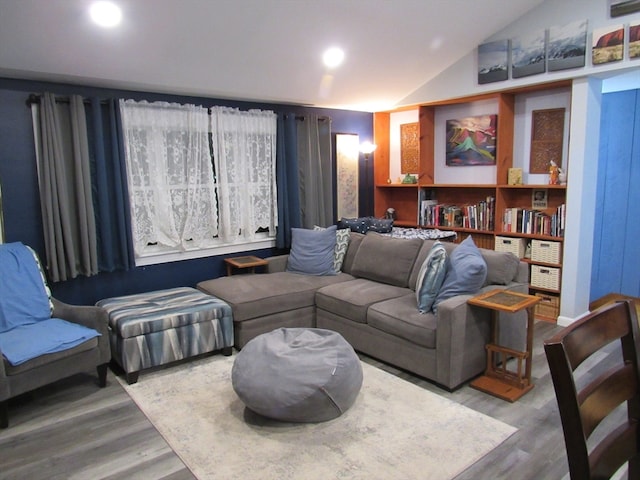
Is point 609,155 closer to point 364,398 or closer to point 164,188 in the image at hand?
point 364,398

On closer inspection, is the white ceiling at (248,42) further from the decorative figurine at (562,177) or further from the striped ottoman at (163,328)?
the striped ottoman at (163,328)

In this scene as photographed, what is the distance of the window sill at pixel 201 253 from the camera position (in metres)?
4.21

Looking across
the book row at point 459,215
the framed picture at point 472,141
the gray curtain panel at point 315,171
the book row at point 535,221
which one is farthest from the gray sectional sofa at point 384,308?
the framed picture at point 472,141

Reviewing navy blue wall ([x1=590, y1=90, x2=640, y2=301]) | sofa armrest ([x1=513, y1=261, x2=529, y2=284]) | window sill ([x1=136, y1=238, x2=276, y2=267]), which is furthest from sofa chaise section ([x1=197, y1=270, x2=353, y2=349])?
navy blue wall ([x1=590, y1=90, x2=640, y2=301])

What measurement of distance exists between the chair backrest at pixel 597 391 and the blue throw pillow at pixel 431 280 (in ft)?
6.45

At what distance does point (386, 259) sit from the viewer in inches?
161

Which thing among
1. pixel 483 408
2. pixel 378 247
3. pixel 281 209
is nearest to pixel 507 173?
pixel 378 247

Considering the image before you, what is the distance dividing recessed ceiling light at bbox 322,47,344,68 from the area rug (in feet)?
9.21

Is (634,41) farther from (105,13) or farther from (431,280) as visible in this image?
(105,13)

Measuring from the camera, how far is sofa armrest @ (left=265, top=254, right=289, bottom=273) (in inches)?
182

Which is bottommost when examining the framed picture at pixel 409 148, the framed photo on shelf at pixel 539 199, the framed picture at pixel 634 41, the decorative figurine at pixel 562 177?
the framed photo on shelf at pixel 539 199

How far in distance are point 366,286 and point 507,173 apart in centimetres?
198

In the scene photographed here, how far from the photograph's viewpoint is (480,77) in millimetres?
4531

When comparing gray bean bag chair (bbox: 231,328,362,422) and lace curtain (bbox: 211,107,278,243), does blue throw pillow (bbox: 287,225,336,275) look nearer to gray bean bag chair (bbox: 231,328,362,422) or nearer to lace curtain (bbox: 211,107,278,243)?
lace curtain (bbox: 211,107,278,243)
